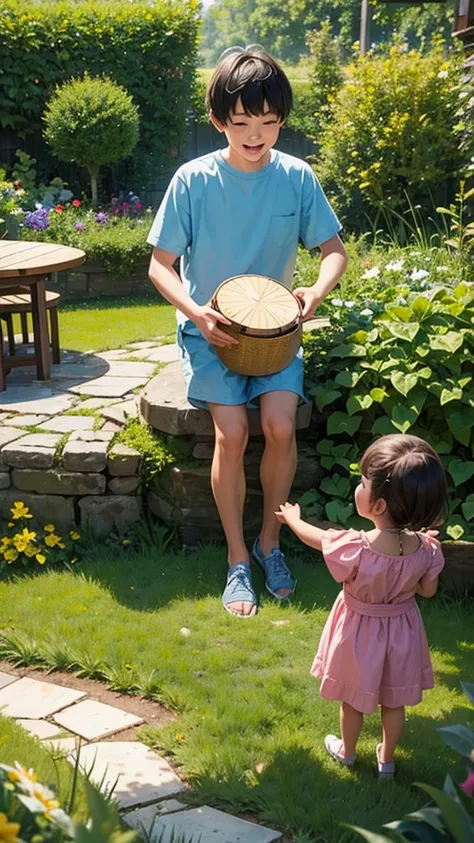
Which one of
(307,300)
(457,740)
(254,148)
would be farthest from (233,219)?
(457,740)

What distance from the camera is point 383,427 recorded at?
334 centimetres

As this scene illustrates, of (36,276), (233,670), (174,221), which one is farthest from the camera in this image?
(36,276)

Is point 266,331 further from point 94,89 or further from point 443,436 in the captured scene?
point 94,89

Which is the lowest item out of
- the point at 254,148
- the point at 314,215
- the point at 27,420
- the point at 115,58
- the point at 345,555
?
the point at 27,420

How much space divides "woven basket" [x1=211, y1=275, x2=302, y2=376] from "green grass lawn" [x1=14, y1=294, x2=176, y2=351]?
7.40 ft

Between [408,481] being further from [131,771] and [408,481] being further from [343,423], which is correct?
[343,423]

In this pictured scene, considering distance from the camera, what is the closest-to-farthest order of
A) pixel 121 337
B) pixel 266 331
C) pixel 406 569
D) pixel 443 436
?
1. pixel 406 569
2. pixel 266 331
3. pixel 443 436
4. pixel 121 337

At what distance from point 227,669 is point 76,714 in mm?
455

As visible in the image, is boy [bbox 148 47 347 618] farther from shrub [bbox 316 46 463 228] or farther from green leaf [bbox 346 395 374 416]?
shrub [bbox 316 46 463 228]

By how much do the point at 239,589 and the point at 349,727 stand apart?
2.91 ft

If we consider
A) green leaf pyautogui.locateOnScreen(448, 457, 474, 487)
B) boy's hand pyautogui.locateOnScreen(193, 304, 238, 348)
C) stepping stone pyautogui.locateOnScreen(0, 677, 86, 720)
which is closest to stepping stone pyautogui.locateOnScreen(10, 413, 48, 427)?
boy's hand pyautogui.locateOnScreen(193, 304, 238, 348)

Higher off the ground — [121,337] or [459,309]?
[459,309]

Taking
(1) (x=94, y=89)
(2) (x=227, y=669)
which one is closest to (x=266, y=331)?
(2) (x=227, y=669)

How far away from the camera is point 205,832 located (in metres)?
1.96
